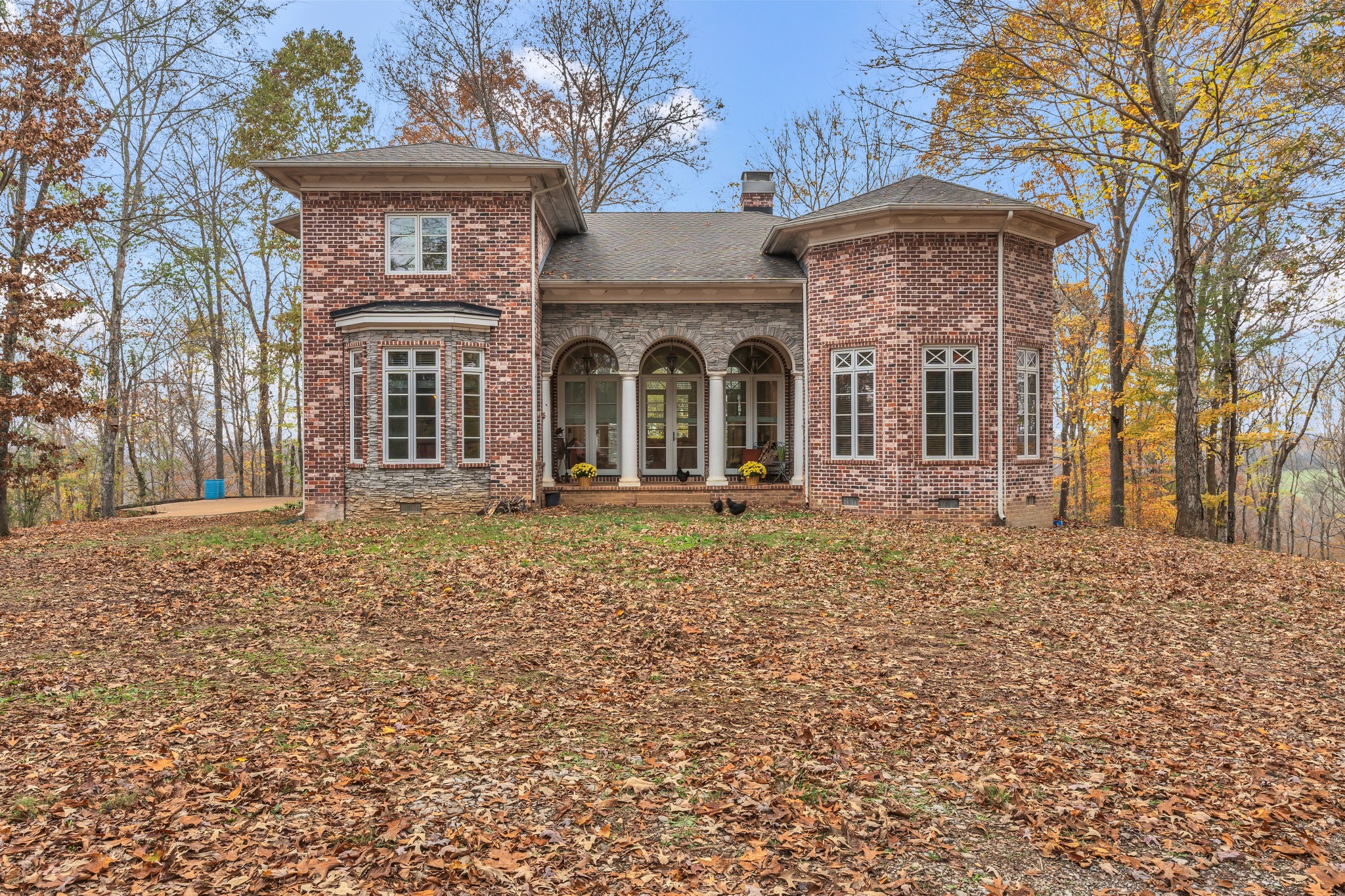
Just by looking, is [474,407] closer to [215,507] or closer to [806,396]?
[806,396]

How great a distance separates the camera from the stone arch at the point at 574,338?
16406 millimetres

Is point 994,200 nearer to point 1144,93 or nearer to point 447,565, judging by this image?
point 1144,93

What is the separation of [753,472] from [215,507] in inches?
529

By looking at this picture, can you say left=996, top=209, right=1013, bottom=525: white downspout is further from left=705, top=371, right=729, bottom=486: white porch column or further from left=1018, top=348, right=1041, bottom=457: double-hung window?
left=705, top=371, right=729, bottom=486: white porch column

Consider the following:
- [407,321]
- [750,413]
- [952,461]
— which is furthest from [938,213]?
[407,321]

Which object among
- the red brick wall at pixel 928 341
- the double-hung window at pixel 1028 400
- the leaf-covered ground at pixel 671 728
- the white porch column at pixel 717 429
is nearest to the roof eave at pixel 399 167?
the white porch column at pixel 717 429

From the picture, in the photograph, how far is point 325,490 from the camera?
577 inches

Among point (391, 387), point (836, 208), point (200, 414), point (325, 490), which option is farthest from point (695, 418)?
point (200, 414)

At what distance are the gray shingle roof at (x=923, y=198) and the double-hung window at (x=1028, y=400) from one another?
2851mm

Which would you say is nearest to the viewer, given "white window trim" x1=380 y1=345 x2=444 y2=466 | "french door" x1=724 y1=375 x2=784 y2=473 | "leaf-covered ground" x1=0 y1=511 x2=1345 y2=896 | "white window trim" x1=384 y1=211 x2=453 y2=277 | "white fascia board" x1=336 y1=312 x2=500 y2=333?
"leaf-covered ground" x1=0 y1=511 x2=1345 y2=896

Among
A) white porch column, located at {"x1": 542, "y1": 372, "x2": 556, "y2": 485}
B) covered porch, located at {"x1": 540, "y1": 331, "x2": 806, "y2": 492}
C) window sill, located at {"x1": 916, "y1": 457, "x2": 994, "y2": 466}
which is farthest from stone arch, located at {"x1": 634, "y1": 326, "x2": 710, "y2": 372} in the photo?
window sill, located at {"x1": 916, "y1": 457, "x2": 994, "y2": 466}

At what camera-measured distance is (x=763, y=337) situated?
653 inches

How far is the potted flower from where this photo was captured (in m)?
16.6

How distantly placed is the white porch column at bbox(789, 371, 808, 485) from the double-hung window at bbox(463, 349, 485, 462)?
6.33 m
